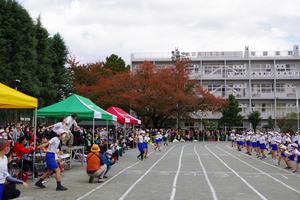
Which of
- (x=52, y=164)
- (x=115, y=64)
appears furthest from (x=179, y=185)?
(x=115, y=64)

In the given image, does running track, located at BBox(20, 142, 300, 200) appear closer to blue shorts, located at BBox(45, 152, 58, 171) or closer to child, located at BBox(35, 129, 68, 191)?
child, located at BBox(35, 129, 68, 191)

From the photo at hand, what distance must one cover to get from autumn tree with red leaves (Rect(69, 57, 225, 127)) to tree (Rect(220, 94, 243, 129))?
19.0 feet

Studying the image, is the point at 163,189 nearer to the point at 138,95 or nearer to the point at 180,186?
the point at 180,186

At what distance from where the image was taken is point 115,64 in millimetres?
60750

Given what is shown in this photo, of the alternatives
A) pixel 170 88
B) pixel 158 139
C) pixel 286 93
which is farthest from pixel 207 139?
pixel 158 139

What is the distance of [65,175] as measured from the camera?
47.9 ft

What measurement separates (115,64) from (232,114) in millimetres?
19034

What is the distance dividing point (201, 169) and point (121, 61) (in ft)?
153

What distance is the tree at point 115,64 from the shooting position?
59.7 m

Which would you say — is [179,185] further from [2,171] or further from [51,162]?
[2,171]

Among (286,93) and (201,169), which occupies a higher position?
(286,93)

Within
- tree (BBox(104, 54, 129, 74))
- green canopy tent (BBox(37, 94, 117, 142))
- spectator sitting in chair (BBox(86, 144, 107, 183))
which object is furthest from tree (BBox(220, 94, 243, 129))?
spectator sitting in chair (BBox(86, 144, 107, 183))

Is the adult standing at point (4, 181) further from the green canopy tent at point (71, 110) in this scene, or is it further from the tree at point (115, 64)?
the tree at point (115, 64)

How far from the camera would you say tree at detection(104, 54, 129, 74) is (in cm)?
5966
